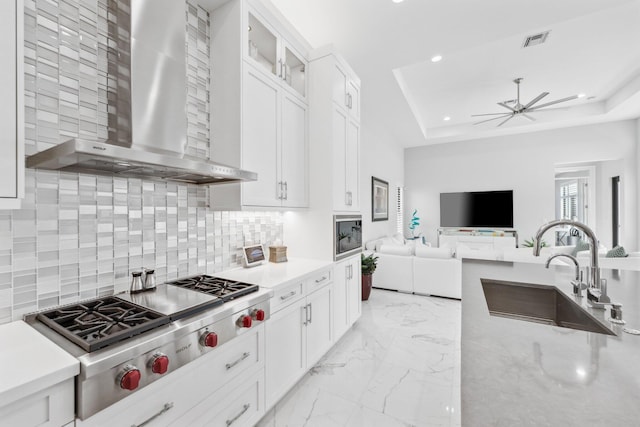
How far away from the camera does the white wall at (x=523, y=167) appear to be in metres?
5.41

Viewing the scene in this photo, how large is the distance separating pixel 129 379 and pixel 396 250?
3.84 m

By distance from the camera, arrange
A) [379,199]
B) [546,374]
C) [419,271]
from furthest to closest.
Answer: [379,199] < [419,271] < [546,374]

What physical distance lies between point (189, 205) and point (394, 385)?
1944 millimetres

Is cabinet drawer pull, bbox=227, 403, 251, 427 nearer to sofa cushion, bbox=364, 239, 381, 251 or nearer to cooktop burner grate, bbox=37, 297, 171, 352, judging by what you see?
cooktop burner grate, bbox=37, 297, 171, 352

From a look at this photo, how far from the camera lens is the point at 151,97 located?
1.49 metres

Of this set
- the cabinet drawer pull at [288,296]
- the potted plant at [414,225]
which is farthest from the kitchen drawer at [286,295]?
the potted plant at [414,225]

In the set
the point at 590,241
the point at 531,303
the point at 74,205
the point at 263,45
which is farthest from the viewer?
the point at 263,45

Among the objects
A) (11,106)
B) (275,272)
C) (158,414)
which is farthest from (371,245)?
(11,106)

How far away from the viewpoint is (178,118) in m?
1.62

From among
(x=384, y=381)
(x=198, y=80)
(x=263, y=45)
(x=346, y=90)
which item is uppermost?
(x=263, y=45)

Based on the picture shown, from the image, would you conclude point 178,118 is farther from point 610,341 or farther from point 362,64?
point 362,64

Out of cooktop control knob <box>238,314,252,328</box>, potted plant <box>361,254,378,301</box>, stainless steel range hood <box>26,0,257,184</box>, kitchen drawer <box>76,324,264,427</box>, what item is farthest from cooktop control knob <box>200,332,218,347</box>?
potted plant <box>361,254,378,301</box>

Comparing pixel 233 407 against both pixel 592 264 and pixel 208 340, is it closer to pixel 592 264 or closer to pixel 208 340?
pixel 208 340

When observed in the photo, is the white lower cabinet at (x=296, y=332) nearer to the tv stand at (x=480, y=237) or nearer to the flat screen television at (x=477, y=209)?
the tv stand at (x=480, y=237)
